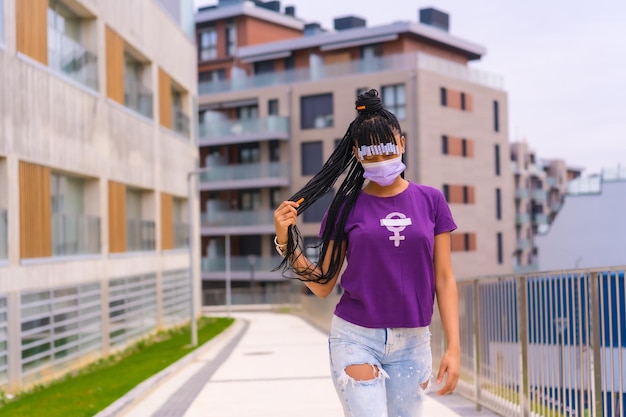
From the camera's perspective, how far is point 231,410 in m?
11.1

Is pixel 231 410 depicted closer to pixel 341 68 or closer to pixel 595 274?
pixel 595 274

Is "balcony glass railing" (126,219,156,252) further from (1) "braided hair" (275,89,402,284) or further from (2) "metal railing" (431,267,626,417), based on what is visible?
(1) "braided hair" (275,89,402,284)

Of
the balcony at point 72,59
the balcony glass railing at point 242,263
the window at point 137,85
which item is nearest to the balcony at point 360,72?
the balcony glass railing at point 242,263

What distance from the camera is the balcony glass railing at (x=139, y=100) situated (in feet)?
98.2

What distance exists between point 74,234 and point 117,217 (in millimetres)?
4362

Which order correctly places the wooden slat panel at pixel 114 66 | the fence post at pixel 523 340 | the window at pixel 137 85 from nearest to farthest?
the fence post at pixel 523 340
the wooden slat panel at pixel 114 66
the window at pixel 137 85

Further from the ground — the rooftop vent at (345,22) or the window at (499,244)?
the rooftop vent at (345,22)

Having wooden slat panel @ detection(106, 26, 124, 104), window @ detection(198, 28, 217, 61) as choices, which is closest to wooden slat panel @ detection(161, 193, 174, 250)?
wooden slat panel @ detection(106, 26, 124, 104)

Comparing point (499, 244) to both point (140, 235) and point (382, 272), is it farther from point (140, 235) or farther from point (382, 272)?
point (382, 272)

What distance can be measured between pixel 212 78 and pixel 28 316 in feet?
197

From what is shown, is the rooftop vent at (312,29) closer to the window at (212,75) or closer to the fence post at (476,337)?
the window at (212,75)

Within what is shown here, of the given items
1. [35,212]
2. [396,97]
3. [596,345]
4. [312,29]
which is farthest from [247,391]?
[312,29]

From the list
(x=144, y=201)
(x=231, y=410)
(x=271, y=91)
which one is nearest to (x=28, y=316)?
(x=231, y=410)

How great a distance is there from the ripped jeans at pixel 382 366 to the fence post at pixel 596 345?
2634 millimetres
